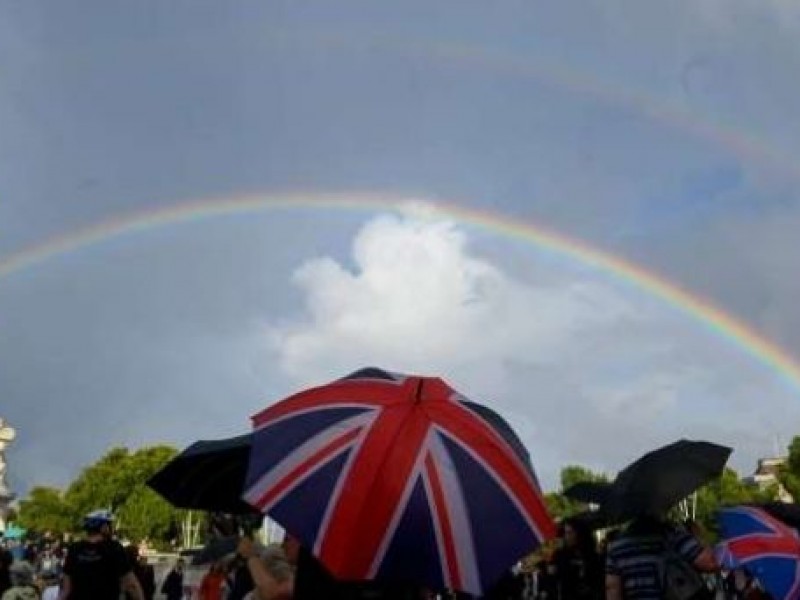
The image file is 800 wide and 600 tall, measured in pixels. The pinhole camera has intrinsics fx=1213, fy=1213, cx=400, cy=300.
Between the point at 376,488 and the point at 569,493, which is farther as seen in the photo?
the point at 569,493

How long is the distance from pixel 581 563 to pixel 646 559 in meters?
4.78

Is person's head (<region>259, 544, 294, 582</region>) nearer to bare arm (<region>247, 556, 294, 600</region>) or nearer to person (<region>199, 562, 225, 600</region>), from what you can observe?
bare arm (<region>247, 556, 294, 600</region>)

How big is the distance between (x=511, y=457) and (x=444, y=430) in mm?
246

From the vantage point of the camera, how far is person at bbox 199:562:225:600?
13023mm

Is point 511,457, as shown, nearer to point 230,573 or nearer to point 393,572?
point 393,572

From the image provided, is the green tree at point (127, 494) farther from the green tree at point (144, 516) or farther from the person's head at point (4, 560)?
the person's head at point (4, 560)

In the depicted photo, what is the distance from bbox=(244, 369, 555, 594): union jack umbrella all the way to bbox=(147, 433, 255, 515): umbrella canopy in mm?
2419

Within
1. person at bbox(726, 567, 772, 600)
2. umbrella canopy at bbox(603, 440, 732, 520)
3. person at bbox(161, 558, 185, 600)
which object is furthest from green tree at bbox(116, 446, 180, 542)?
umbrella canopy at bbox(603, 440, 732, 520)

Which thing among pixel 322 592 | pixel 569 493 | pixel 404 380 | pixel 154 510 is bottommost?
pixel 322 592

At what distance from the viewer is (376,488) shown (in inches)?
144

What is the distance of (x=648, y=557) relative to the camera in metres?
6.89

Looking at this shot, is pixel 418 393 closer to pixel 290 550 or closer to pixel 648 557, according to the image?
pixel 290 550

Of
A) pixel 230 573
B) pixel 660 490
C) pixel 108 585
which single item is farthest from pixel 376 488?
pixel 230 573

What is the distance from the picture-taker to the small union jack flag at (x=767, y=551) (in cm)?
656
